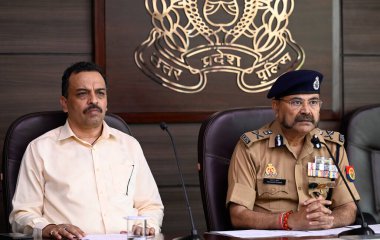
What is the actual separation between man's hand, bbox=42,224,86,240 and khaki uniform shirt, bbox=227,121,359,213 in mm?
900

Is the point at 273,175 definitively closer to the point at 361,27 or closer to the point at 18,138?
the point at 18,138

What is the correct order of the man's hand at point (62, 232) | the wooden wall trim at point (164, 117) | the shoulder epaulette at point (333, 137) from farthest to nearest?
the wooden wall trim at point (164, 117) < the shoulder epaulette at point (333, 137) < the man's hand at point (62, 232)

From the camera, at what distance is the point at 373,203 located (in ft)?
15.4

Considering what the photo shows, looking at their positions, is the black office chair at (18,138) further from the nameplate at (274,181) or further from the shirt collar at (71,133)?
the nameplate at (274,181)

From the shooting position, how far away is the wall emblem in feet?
16.5

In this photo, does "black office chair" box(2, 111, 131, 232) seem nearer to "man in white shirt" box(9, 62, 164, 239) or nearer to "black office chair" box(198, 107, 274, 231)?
"man in white shirt" box(9, 62, 164, 239)

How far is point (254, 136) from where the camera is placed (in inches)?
167

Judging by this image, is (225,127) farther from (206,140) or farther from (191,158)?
(191,158)

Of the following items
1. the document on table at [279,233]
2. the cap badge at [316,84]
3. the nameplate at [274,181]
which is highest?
the cap badge at [316,84]

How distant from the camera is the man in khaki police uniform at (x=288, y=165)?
163 inches

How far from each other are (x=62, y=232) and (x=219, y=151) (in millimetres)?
1100

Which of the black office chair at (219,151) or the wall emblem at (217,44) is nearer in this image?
the black office chair at (219,151)

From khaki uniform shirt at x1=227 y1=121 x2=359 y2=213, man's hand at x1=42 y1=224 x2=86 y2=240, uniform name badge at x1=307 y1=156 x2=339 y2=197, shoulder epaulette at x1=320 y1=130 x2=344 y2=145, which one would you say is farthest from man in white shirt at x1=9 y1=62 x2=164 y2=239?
shoulder epaulette at x1=320 y1=130 x2=344 y2=145

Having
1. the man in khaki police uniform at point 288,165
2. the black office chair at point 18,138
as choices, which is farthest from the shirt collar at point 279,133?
the black office chair at point 18,138
